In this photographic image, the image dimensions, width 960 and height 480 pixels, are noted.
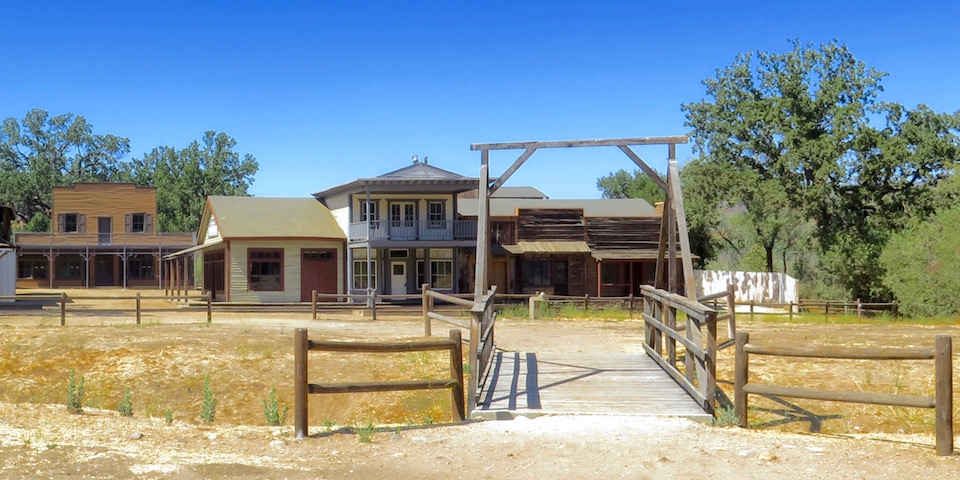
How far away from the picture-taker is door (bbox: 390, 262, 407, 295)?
3809cm

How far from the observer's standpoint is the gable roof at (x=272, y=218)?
36531mm

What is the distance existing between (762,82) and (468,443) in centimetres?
3820

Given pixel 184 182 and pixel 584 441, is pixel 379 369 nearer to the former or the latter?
pixel 584 441

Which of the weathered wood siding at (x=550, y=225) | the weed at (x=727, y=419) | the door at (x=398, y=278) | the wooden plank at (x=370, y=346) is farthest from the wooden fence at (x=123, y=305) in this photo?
the weed at (x=727, y=419)

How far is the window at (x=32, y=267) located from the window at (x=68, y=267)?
0.87m

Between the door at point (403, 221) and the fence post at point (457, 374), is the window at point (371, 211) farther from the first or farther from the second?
the fence post at point (457, 374)

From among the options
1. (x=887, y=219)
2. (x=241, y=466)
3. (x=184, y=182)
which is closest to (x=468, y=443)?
(x=241, y=466)

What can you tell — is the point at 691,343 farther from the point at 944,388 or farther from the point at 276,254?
the point at 276,254

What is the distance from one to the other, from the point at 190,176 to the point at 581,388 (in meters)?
68.4

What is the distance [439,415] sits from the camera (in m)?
13.8

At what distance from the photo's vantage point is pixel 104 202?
5456cm

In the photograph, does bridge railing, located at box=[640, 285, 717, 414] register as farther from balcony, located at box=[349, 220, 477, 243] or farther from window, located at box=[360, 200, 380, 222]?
window, located at box=[360, 200, 380, 222]

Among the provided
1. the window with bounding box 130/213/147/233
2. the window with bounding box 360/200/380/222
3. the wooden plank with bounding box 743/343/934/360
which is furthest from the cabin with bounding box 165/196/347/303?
the wooden plank with bounding box 743/343/934/360

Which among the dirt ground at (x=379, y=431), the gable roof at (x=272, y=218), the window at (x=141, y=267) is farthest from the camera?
the window at (x=141, y=267)
